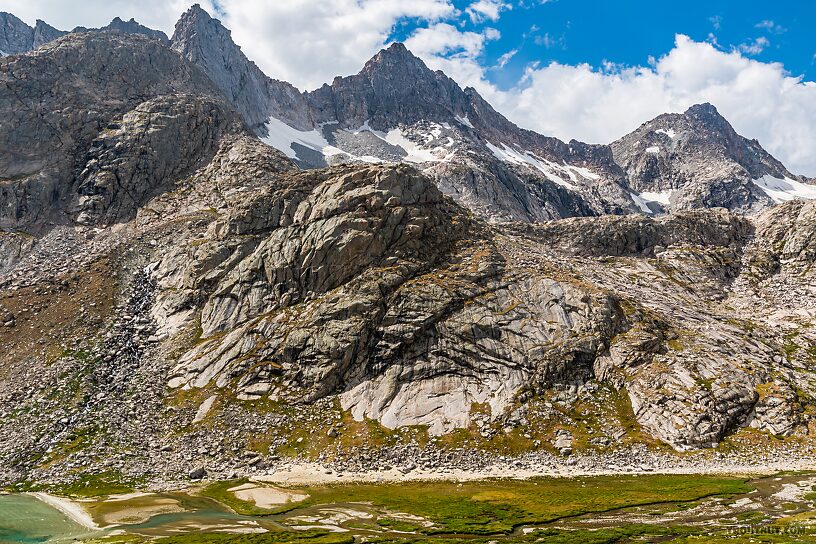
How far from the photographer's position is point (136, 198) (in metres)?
128

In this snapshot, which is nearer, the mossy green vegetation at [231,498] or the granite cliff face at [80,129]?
the mossy green vegetation at [231,498]

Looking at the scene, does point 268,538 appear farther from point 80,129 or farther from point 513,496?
point 80,129

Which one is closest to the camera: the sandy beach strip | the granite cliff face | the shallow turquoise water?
the shallow turquoise water

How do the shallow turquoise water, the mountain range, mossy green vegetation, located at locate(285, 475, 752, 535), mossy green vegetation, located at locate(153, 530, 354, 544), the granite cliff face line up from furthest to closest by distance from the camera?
the granite cliff face < the mountain range < mossy green vegetation, located at locate(285, 475, 752, 535) < the shallow turquoise water < mossy green vegetation, located at locate(153, 530, 354, 544)

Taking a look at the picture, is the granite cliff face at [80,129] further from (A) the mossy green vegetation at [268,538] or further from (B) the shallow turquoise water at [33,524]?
(A) the mossy green vegetation at [268,538]

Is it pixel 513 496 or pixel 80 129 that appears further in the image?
pixel 80 129

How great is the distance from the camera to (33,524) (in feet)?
145

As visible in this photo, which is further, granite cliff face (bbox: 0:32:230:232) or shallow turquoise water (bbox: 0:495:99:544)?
granite cliff face (bbox: 0:32:230:232)

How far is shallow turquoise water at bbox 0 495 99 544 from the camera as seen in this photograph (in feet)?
134

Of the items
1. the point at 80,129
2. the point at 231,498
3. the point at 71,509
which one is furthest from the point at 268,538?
the point at 80,129

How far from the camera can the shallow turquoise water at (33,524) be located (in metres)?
40.8

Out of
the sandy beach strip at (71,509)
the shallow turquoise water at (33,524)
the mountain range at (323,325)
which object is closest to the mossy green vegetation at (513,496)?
the mountain range at (323,325)

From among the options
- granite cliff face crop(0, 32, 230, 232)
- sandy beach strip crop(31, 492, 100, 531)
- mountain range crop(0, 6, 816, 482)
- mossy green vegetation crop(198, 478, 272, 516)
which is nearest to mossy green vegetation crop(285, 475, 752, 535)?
mossy green vegetation crop(198, 478, 272, 516)

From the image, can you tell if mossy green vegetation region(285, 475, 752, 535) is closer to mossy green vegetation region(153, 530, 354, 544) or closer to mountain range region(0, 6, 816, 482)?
mossy green vegetation region(153, 530, 354, 544)
